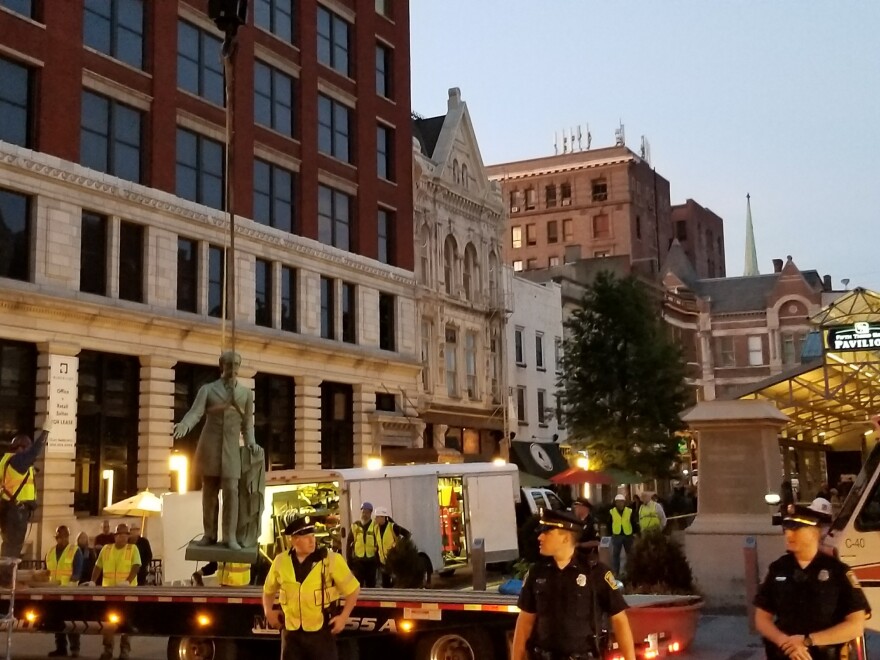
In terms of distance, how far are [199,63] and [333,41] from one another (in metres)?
8.18

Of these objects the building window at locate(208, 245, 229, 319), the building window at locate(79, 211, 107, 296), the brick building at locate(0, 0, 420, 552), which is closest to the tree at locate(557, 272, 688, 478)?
the brick building at locate(0, 0, 420, 552)

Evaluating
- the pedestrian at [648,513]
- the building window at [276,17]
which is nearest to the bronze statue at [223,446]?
the pedestrian at [648,513]

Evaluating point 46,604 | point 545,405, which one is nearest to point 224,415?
point 46,604

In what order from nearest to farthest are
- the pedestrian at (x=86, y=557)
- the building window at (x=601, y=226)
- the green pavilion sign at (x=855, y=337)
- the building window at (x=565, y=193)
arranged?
the pedestrian at (x=86, y=557) → the green pavilion sign at (x=855, y=337) → the building window at (x=601, y=226) → the building window at (x=565, y=193)

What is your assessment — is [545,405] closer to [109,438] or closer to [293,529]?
[109,438]

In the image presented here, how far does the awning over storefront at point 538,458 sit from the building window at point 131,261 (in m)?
19.2

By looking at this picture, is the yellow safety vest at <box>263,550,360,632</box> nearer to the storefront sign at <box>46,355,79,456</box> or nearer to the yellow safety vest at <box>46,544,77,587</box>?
the yellow safety vest at <box>46,544,77,587</box>

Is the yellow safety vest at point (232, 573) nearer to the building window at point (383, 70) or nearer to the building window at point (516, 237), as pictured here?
the building window at point (383, 70)

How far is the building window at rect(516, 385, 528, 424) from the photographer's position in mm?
50750

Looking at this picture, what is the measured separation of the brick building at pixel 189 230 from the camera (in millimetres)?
27297

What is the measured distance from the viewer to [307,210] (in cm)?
3738

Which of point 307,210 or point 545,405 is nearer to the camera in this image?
point 307,210

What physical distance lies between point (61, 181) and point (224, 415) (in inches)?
653

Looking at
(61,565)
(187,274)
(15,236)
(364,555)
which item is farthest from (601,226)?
(61,565)
